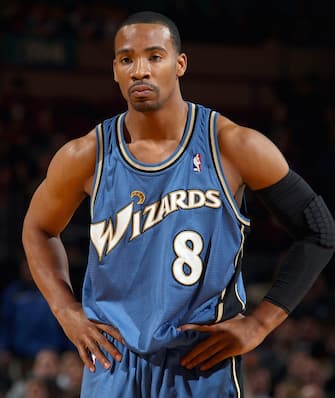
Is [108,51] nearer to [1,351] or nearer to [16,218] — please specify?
[16,218]

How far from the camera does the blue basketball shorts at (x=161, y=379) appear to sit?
2984 millimetres

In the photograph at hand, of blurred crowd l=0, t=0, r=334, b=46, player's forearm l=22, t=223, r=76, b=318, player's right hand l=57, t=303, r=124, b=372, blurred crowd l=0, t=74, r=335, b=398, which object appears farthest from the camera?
blurred crowd l=0, t=0, r=334, b=46

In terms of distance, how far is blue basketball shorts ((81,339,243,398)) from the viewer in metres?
2.98

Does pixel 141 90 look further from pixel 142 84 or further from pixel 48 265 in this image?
pixel 48 265

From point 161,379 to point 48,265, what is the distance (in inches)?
24.4

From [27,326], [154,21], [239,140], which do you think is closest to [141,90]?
[154,21]

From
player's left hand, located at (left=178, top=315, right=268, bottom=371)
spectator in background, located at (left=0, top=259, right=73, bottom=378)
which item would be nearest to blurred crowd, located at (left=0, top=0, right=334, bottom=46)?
spectator in background, located at (left=0, top=259, right=73, bottom=378)

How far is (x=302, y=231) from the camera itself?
3.10 meters

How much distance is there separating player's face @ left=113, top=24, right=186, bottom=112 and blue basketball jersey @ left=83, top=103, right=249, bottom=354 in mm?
197

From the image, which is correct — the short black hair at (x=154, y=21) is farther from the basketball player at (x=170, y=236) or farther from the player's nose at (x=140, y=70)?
the player's nose at (x=140, y=70)

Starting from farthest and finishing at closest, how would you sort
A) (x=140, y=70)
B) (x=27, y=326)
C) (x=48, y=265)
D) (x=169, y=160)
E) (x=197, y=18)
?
(x=197, y=18) → (x=27, y=326) → (x=48, y=265) → (x=169, y=160) → (x=140, y=70)

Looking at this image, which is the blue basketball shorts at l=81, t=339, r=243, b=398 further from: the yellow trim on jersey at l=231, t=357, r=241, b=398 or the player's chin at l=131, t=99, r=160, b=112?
the player's chin at l=131, t=99, r=160, b=112

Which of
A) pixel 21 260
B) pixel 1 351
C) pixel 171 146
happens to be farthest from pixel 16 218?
pixel 171 146

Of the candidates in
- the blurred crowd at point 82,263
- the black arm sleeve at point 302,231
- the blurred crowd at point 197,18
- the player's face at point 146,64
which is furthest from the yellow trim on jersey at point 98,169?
the blurred crowd at point 197,18
